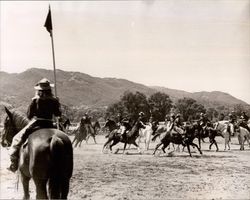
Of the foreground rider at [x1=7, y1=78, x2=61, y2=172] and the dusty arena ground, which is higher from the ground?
the foreground rider at [x1=7, y1=78, x2=61, y2=172]

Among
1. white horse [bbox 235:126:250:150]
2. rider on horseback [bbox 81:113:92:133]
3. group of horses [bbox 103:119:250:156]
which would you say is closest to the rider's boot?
group of horses [bbox 103:119:250:156]

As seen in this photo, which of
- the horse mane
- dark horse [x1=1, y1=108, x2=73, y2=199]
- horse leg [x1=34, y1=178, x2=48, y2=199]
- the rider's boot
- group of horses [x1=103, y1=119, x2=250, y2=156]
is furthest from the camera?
group of horses [x1=103, y1=119, x2=250, y2=156]

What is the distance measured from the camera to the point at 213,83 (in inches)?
460

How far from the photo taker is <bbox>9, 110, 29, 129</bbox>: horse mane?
6523 millimetres

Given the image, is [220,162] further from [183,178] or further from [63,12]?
[63,12]

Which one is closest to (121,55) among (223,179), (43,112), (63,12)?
(63,12)

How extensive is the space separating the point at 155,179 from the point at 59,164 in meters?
3.98

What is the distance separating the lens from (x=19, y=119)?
21.6 feet

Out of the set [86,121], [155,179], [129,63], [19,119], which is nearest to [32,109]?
[19,119]

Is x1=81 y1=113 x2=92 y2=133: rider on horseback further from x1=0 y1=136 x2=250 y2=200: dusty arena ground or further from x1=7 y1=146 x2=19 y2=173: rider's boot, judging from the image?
x1=7 y1=146 x2=19 y2=173: rider's boot

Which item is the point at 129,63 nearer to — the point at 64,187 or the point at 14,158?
the point at 14,158

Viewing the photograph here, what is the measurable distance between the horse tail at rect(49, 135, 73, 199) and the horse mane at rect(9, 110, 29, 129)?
3.96 feet

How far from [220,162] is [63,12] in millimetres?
6318

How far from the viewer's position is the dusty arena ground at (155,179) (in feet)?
25.2
